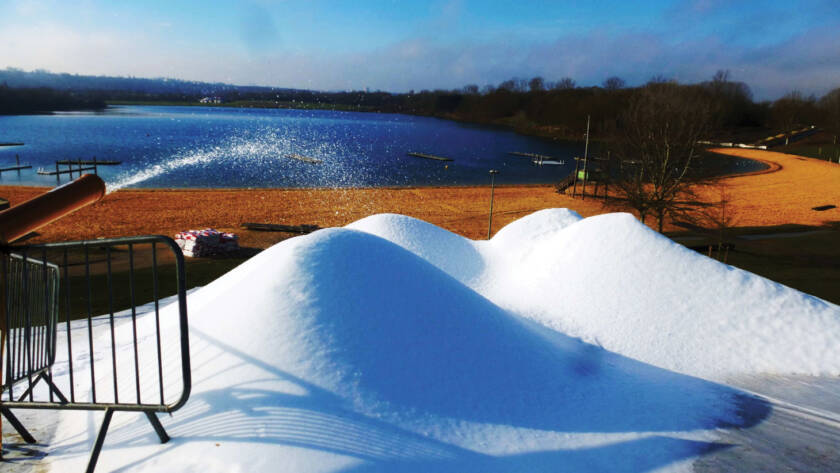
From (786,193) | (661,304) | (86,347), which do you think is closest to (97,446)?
(86,347)

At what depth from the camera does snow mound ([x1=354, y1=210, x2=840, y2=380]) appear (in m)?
8.32

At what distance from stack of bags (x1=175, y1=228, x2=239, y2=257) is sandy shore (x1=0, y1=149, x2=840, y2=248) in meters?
2.20

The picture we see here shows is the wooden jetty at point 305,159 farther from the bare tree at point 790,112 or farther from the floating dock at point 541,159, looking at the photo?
the bare tree at point 790,112

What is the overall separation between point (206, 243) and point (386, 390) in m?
15.9

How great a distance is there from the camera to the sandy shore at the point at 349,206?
25.7 m

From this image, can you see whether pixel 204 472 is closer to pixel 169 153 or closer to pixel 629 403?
pixel 629 403

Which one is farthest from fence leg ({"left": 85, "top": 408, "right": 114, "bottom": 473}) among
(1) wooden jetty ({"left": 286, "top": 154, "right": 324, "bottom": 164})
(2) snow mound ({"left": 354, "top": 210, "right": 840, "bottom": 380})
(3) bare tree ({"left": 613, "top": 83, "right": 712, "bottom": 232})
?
(1) wooden jetty ({"left": 286, "top": 154, "right": 324, "bottom": 164})

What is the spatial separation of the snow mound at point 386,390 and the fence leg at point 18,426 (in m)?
0.29

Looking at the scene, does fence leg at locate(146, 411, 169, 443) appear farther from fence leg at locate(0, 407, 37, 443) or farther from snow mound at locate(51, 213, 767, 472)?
fence leg at locate(0, 407, 37, 443)

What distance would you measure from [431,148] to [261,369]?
79922 millimetres

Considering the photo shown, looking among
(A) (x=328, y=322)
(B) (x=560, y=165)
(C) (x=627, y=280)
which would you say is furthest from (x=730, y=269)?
(B) (x=560, y=165)

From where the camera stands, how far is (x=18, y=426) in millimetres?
4758

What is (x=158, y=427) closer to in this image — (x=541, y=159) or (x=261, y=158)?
(x=261, y=158)

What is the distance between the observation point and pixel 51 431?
5.08 meters
